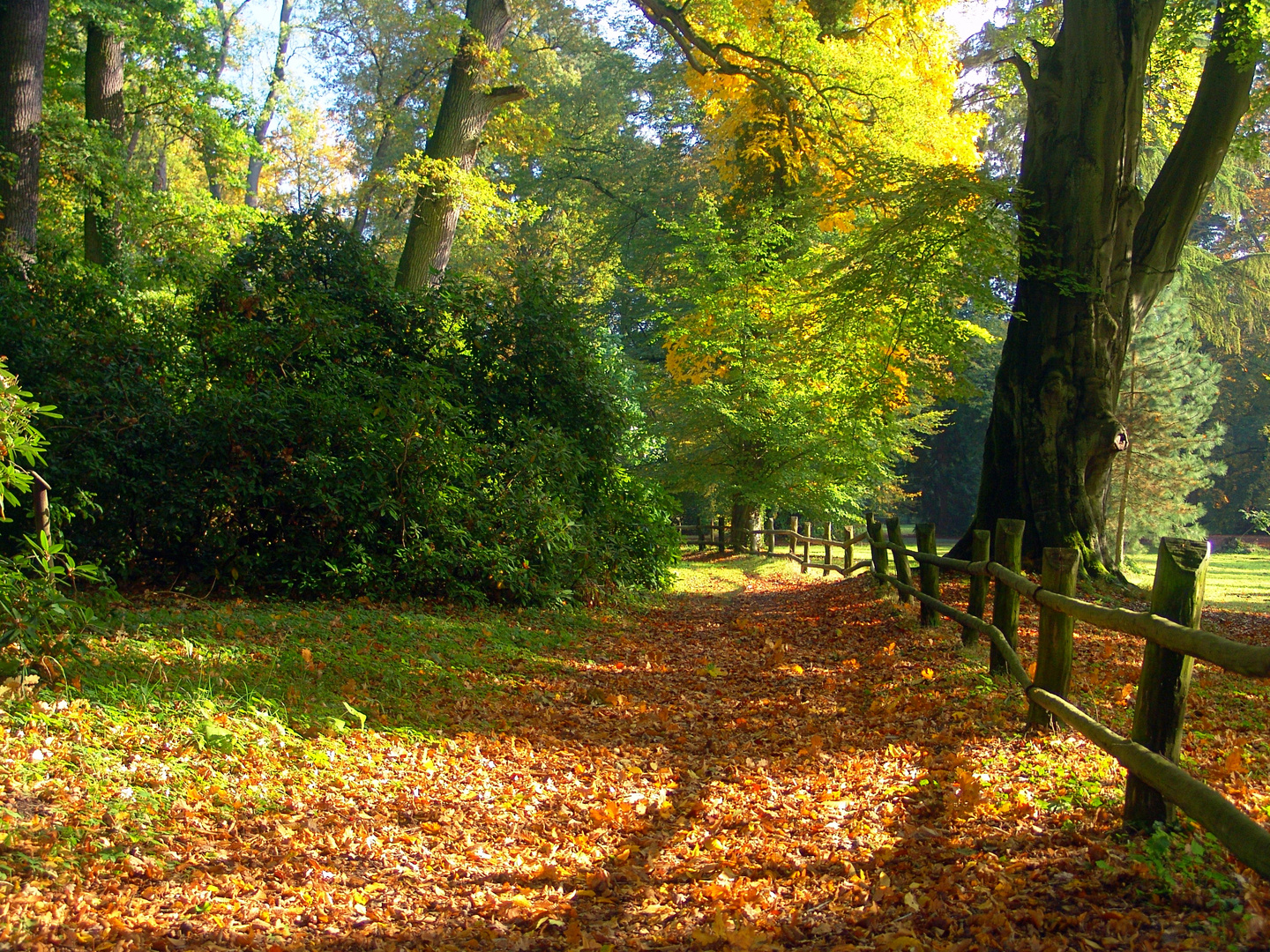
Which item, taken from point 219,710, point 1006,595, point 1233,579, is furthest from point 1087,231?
point 1233,579

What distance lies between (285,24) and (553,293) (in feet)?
86.7

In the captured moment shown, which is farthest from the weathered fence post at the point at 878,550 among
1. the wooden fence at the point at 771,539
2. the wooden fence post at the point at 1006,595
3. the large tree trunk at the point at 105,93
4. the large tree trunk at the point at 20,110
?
the large tree trunk at the point at 105,93

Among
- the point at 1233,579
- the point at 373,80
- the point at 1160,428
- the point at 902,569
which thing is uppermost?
the point at 373,80

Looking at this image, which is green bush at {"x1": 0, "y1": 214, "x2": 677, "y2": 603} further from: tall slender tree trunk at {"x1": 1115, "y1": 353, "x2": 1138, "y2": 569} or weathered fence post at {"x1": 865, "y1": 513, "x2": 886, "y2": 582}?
tall slender tree trunk at {"x1": 1115, "y1": 353, "x2": 1138, "y2": 569}

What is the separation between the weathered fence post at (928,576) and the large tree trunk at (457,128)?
29.9 feet

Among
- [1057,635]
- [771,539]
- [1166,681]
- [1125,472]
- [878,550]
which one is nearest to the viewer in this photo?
[1166,681]

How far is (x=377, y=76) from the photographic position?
32344 millimetres

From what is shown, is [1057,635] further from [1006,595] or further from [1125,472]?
[1125,472]

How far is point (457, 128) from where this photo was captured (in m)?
15.0

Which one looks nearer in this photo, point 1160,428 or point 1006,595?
point 1006,595

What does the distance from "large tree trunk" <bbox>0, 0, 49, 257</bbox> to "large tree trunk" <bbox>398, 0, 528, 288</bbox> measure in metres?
5.08

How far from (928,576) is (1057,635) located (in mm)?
3821

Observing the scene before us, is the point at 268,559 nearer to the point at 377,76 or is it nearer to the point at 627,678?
the point at 627,678

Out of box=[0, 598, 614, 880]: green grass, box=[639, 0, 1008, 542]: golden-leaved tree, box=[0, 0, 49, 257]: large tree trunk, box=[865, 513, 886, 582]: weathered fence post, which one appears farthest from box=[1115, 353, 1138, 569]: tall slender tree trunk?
box=[0, 0, 49, 257]: large tree trunk
